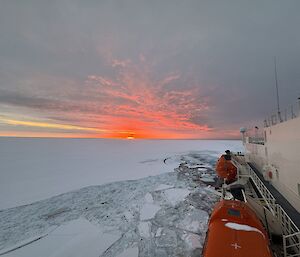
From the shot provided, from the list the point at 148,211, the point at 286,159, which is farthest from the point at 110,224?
the point at 286,159

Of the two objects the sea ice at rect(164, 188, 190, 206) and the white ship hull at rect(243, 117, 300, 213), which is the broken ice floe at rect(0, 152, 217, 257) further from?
the white ship hull at rect(243, 117, 300, 213)

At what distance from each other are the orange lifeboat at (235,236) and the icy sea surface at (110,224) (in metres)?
1.45

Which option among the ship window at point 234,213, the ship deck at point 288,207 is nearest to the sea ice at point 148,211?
the ship window at point 234,213

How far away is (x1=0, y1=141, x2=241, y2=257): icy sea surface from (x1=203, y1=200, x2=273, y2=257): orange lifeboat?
1.45 m

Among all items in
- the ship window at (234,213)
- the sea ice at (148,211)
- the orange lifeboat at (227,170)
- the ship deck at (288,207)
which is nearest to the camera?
the ship window at (234,213)

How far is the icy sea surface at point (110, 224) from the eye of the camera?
570 centimetres

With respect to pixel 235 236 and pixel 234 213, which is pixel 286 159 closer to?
pixel 234 213

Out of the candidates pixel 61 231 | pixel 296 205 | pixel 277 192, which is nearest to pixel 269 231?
pixel 296 205

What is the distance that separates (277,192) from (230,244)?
5052 mm

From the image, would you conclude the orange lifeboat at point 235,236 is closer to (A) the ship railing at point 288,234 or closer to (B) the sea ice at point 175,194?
(A) the ship railing at point 288,234

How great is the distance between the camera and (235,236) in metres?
4.09

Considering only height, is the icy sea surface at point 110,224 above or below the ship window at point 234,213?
below

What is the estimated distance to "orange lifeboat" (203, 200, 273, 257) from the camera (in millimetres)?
3773

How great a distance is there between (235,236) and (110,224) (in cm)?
A: 487
